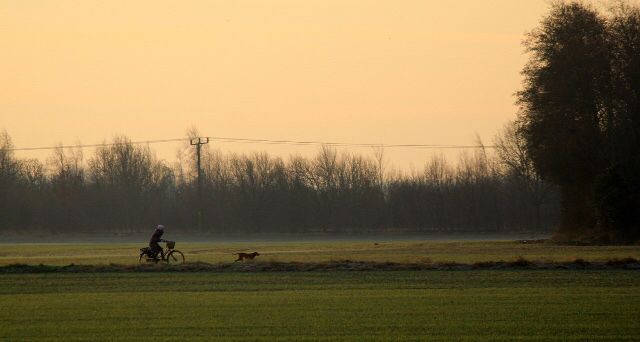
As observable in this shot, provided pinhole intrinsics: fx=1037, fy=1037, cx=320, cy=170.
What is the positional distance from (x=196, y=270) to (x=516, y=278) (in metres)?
13.4

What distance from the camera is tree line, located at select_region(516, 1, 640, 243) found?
69.7 metres

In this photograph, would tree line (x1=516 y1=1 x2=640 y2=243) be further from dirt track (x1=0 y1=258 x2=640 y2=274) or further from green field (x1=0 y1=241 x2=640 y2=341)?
green field (x1=0 y1=241 x2=640 y2=341)

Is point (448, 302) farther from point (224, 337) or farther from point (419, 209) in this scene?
point (419, 209)

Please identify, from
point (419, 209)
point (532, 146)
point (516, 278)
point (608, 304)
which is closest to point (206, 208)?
point (419, 209)

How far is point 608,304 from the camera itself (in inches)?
936

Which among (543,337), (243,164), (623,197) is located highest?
(243,164)

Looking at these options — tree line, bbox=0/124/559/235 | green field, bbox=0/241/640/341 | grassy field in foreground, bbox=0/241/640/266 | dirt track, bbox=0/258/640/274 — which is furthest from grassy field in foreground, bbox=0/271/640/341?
tree line, bbox=0/124/559/235

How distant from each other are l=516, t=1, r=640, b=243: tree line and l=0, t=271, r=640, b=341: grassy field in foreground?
118 feet

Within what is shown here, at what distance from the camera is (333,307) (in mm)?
24875

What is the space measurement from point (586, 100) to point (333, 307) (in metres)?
49.1

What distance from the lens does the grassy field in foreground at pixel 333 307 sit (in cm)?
1978

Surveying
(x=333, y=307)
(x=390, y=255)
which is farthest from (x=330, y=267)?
(x=333, y=307)

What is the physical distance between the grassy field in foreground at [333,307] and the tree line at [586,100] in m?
35.9

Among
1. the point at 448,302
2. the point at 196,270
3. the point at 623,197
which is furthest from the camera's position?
the point at 623,197
